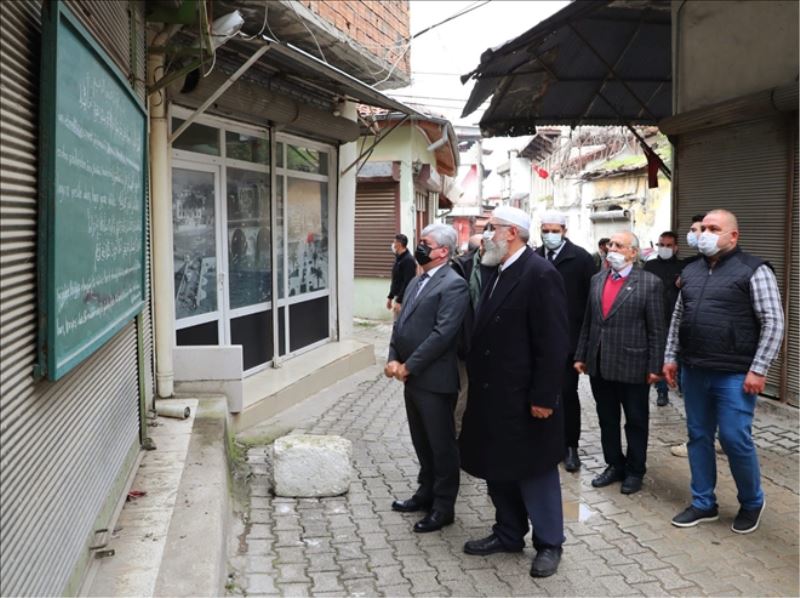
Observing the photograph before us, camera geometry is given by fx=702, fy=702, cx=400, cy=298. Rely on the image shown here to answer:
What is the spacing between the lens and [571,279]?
541 centimetres

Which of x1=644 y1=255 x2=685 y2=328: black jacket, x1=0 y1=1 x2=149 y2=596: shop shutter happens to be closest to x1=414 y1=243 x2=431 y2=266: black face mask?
x1=0 y1=1 x2=149 y2=596: shop shutter

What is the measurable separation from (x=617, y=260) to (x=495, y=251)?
137cm

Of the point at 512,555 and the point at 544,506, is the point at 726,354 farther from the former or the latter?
the point at 512,555

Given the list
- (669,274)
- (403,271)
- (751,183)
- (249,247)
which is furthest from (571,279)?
(403,271)

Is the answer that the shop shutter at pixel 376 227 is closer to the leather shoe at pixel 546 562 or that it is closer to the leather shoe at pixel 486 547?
the leather shoe at pixel 486 547

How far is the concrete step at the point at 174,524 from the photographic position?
9.56ft

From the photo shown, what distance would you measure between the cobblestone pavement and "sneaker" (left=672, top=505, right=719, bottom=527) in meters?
0.06

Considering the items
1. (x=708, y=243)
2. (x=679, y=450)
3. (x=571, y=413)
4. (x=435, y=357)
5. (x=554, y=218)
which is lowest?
(x=679, y=450)

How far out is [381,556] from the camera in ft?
13.1

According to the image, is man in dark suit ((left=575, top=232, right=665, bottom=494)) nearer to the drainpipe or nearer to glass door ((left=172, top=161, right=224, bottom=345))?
the drainpipe

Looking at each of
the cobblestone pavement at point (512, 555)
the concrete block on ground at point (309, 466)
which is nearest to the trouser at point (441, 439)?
the cobblestone pavement at point (512, 555)

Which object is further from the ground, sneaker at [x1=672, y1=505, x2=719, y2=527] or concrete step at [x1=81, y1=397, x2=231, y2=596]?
concrete step at [x1=81, y1=397, x2=231, y2=596]

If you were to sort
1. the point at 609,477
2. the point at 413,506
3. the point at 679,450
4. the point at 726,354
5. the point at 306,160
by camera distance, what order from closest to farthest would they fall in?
the point at 726,354 → the point at 413,506 → the point at 609,477 → the point at 679,450 → the point at 306,160

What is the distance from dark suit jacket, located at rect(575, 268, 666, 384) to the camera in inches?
187
